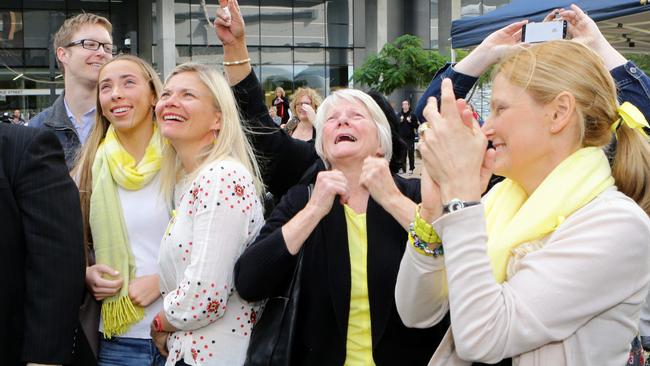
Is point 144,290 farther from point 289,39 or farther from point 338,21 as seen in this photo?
point 338,21

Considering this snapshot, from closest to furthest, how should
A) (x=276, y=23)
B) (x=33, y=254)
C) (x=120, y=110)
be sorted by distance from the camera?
(x=33, y=254) < (x=120, y=110) < (x=276, y=23)

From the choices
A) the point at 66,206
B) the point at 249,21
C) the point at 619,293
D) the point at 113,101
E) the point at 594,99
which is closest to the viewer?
the point at 619,293

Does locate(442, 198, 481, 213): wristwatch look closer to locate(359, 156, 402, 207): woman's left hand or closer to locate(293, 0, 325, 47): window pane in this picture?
locate(359, 156, 402, 207): woman's left hand

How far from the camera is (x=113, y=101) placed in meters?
3.06

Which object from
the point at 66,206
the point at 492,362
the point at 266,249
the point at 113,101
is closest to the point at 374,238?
the point at 266,249

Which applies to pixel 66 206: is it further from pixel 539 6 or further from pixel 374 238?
pixel 539 6

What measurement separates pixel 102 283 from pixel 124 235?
0.70ft

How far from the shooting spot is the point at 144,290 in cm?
278

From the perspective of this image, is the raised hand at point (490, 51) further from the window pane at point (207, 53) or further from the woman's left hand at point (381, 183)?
the window pane at point (207, 53)

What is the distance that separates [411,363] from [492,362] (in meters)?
0.72

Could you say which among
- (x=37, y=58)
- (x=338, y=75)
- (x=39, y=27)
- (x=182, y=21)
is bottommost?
(x=338, y=75)

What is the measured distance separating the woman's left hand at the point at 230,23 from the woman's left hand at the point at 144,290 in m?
1.06

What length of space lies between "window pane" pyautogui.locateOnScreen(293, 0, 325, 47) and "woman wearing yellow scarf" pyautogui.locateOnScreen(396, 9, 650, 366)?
29927mm

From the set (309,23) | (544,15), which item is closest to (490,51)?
(544,15)
